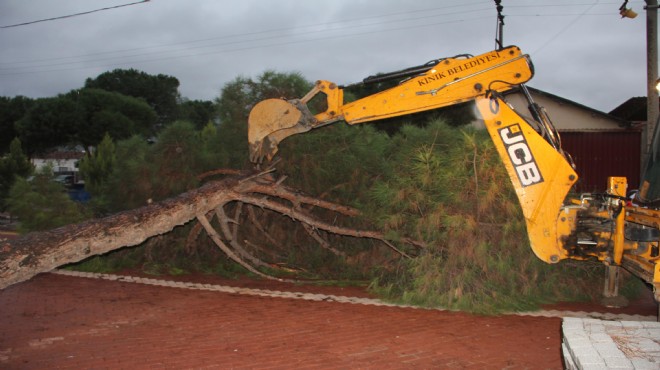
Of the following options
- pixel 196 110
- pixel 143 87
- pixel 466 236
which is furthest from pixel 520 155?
pixel 143 87

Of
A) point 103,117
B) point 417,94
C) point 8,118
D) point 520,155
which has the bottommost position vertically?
point 520,155

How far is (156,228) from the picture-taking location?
22.3ft

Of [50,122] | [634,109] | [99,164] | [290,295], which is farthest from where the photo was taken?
[50,122]

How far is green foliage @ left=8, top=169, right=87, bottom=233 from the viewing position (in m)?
9.52

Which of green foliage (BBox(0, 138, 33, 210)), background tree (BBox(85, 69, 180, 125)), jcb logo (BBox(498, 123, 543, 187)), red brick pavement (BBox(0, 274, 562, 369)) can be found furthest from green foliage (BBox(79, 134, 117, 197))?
background tree (BBox(85, 69, 180, 125))

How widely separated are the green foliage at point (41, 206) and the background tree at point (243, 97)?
3.01 meters

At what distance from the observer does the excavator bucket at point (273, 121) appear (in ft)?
23.2

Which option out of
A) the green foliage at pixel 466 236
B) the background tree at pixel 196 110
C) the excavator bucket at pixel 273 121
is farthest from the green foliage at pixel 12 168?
the background tree at pixel 196 110

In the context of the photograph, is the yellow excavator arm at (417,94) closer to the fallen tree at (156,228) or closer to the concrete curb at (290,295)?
Answer: the fallen tree at (156,228)

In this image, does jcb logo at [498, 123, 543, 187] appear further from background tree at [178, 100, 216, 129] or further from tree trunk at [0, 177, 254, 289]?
background tree at [178, 100, 216, 129]

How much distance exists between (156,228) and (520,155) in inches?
180

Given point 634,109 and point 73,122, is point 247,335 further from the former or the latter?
point 73,122

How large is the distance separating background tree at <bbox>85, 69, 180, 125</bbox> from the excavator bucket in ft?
135

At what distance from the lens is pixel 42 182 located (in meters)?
9.83
